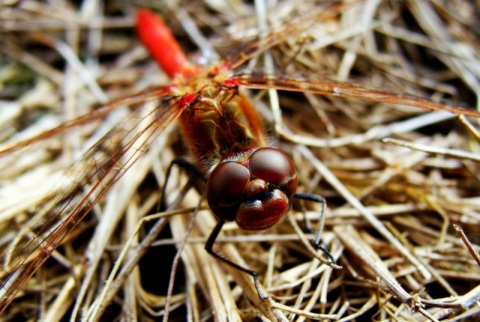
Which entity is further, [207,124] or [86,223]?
[86,223]

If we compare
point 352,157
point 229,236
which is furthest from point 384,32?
point 229,236

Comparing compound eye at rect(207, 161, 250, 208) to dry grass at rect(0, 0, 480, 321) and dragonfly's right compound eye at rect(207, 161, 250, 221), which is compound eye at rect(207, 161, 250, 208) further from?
dry grass at rect(0, 0, 480, 321)

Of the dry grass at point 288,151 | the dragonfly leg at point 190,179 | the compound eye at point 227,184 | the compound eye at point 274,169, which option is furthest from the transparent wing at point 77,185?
the compound eye at point 274,169

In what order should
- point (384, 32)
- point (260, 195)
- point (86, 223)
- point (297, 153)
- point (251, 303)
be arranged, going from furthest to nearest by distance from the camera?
point (384, 32)
point (297, 153)
point (86, 223)
point (251, 303)
point (260, 195)

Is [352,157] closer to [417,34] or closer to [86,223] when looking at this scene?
[417,34]

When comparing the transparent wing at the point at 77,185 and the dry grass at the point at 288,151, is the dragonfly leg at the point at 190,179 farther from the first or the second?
the transparent wing at the point at 77,185

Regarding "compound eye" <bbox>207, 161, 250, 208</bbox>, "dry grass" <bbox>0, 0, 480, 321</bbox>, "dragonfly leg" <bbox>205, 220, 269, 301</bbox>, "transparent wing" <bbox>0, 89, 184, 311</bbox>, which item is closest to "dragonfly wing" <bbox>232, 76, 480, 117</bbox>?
"dry grass" <bbox>0, 0, 480, 321</bbox>

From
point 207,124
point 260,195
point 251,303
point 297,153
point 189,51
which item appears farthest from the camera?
point 189,51

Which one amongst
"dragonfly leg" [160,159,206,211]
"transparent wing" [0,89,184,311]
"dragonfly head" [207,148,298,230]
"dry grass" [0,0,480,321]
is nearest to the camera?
"dragonfly head" [207,148,298,230]
